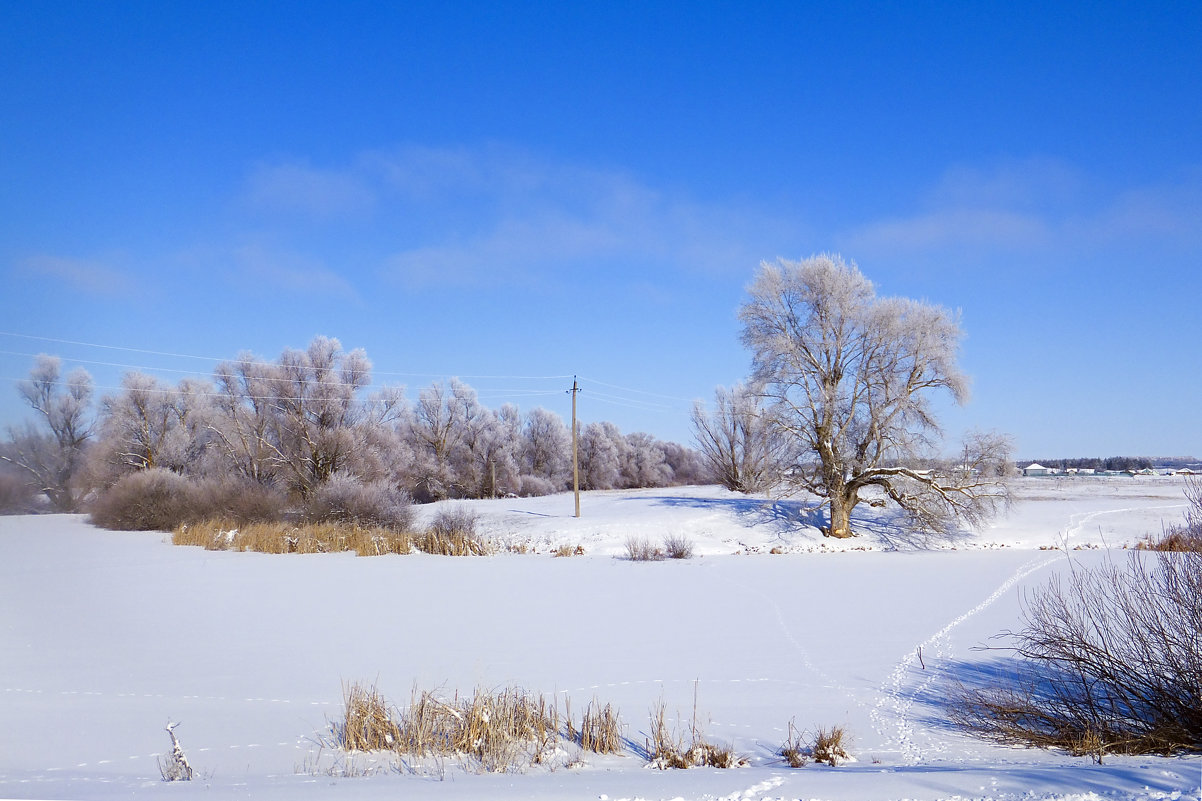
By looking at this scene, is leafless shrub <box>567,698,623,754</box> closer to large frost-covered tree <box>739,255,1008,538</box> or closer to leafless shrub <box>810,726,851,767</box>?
leafless shrub <box>810,726,851,767</box>

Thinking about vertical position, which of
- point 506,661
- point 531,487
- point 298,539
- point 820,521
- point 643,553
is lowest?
point 643,553

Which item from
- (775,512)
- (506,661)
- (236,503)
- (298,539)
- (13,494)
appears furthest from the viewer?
(775,512)

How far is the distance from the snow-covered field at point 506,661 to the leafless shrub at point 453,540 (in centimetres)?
250

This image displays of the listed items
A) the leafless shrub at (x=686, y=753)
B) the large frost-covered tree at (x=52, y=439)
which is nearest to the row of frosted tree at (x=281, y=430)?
the large frost-covered tree at (x=52, y=439)

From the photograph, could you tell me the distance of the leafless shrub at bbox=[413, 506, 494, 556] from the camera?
25719mm

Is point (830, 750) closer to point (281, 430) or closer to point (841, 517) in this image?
point (841, 517)

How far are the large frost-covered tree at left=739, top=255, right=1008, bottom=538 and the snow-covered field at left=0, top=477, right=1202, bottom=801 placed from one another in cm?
457

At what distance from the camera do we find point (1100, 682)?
8023 mm

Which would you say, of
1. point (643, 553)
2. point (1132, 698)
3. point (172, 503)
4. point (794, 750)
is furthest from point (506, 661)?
point (172, 503)

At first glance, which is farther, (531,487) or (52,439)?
(531,487)

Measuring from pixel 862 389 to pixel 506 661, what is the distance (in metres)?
21.5

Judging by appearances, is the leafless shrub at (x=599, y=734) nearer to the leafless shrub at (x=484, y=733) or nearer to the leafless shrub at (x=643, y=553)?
the leafless shrub at (x=484, y=733)

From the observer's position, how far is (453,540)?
26.1m

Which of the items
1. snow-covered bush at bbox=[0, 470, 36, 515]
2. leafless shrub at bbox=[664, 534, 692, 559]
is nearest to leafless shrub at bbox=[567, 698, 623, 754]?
snow-covered bush at bbox=[0, 470, 36, 515]
